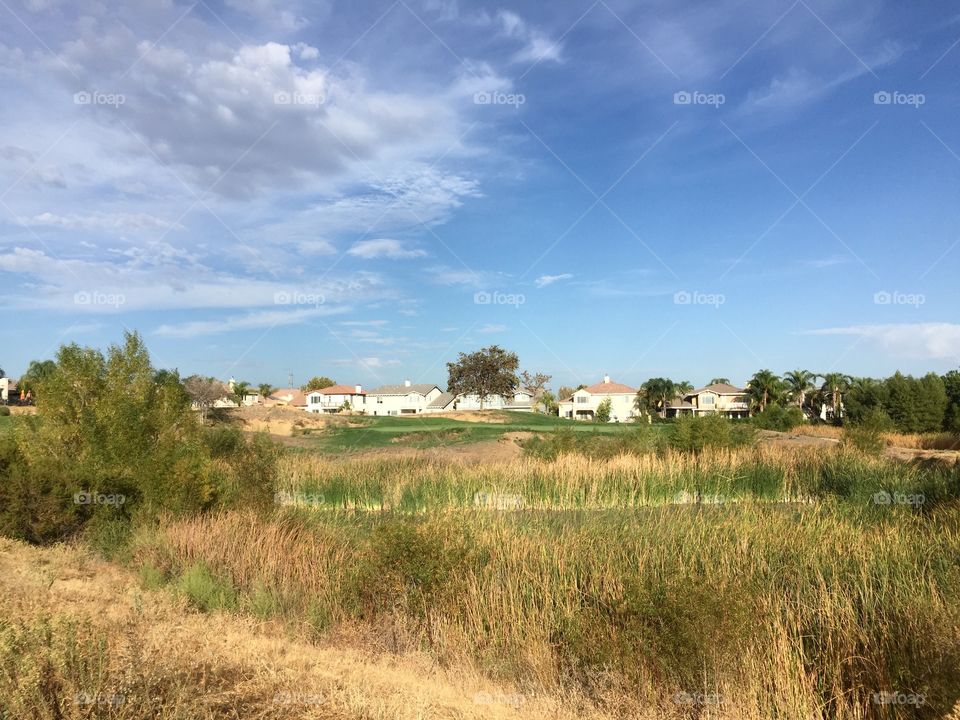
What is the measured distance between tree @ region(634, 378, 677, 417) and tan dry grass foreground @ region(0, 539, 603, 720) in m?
79.8

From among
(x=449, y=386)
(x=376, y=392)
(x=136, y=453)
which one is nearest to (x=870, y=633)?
(x=136, y=453)

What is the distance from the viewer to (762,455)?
866 inches

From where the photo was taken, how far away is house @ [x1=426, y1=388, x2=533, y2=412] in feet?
320

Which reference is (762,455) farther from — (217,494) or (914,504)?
(217,494)

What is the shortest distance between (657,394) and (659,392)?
359 millimetres

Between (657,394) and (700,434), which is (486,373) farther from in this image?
(700,434)

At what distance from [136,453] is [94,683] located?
10.3 meters

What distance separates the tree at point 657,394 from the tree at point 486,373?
16512 millimetres

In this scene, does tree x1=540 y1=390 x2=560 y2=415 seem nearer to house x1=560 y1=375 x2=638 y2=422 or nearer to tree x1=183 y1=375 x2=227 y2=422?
house x1=560 y1=375 x2=638 y2=422

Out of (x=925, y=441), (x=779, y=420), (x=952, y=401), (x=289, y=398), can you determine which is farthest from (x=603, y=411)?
(x=289, y=398)

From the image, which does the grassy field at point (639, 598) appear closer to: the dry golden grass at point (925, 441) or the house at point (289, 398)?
the dry golden grass at point (925, 441)

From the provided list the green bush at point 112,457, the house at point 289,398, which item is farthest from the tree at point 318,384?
the green bush at point 112,457

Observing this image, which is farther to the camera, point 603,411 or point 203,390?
point 603,411

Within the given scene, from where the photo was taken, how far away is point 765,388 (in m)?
76.6
